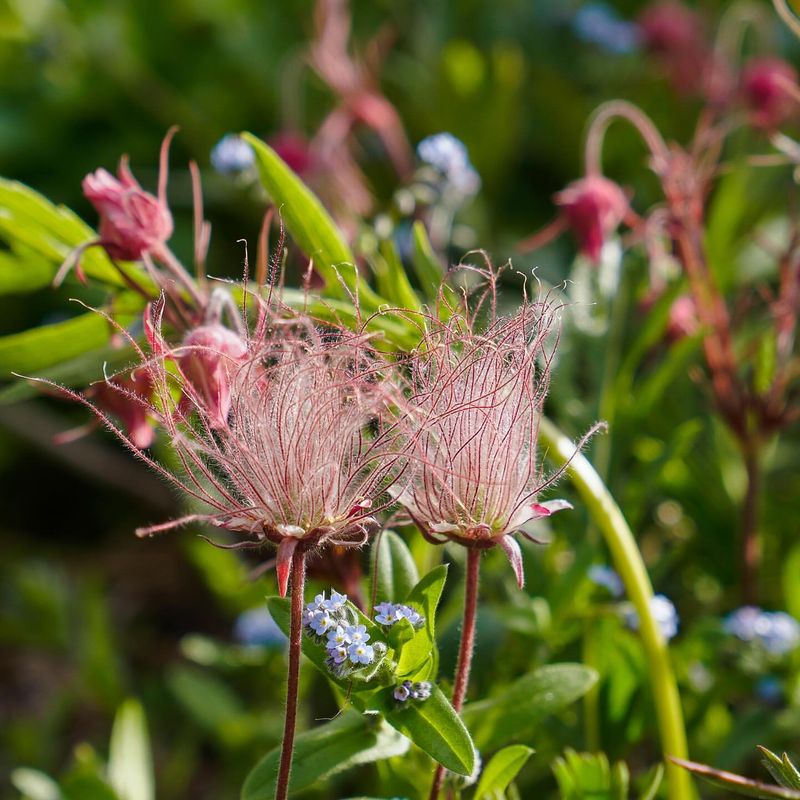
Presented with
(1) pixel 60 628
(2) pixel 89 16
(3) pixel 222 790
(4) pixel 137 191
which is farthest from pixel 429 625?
(2) pixel 89 16

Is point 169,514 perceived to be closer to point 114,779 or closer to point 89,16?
point 114,779

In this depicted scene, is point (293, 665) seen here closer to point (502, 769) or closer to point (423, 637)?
point (423, 637)

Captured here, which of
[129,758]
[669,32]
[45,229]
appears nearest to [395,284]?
[45,229]

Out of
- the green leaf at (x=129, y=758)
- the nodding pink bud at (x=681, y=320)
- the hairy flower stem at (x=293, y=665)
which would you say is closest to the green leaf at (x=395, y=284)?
the hairy flower stem at (x=293, y=665)

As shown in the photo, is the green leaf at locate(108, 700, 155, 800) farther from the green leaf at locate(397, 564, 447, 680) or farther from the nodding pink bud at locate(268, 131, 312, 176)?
the nodding pink bud at locate(268, 131, 312, 176)

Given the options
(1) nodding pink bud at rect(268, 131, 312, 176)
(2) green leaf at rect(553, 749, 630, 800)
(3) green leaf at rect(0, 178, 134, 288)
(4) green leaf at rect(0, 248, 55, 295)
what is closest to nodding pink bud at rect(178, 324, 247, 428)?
(3) green leaf at rect(0, 178, 134, 288)

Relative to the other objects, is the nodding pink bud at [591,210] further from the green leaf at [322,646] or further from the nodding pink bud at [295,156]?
the green leaf at [322,646]

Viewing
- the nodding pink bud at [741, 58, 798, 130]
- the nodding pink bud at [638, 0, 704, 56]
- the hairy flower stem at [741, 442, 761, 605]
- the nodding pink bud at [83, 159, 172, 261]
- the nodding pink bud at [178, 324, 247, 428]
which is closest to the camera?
the nodding pink bud at [178, 324, 247, 428]
